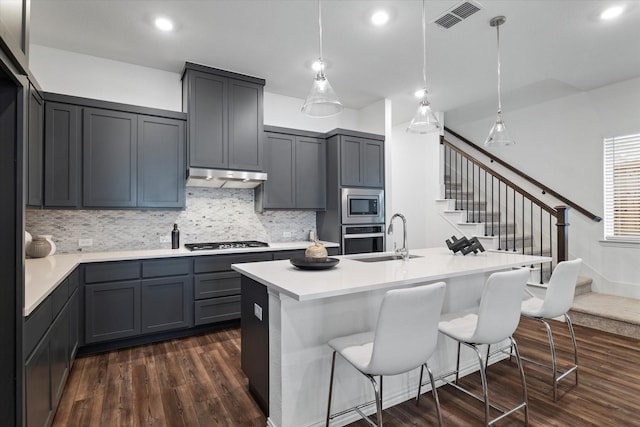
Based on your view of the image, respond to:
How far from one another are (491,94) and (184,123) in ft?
13.8

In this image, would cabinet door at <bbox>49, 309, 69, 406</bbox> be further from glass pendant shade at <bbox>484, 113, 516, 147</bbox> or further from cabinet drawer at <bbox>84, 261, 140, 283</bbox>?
glass pendant shade at <bbox>484, 113, 516, 147</bbox>

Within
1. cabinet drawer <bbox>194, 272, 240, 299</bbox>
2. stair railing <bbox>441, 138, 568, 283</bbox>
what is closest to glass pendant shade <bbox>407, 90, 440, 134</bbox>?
cabinet drawer <bbox>194, 272, 240, 299</bbox>

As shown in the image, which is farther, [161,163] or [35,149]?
[161,163]

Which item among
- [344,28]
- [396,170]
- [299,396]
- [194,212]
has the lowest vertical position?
[299,396]

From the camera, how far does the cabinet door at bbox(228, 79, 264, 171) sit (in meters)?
3.96

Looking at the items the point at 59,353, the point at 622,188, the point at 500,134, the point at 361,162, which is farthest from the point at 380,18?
the point at 622,188

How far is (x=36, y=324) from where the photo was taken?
5.34 ft

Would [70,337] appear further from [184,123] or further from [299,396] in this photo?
[184,123]

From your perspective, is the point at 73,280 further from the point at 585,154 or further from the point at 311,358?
the point at 585,154

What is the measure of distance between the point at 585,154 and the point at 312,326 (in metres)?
5.04

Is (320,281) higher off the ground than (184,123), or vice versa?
(184,123)

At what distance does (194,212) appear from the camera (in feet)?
A: 13.5

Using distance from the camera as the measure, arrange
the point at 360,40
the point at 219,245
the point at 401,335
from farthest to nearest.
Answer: the point at 219,245
the point at 360,40
the point at 401,335

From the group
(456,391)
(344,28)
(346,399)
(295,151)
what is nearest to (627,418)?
(456,391)
